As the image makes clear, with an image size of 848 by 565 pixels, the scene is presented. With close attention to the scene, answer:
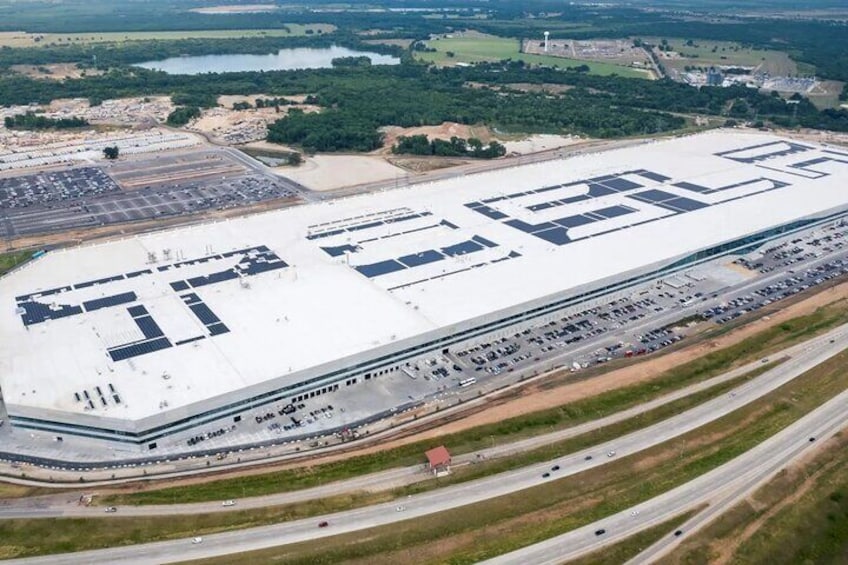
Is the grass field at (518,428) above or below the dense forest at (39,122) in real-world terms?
below

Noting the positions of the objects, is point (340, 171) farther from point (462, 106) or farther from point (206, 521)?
point (206, 521)

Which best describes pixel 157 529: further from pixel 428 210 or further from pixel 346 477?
pixel 428 210

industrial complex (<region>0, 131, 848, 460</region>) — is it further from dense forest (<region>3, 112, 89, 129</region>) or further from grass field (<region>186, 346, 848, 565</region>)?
dense forest (<region>3, 112, 89, 129</region>)

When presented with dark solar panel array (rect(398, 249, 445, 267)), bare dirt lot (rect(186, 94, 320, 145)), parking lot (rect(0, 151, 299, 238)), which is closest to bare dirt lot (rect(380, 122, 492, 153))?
bare dirt lot (rect(186, 94, 320, 145))

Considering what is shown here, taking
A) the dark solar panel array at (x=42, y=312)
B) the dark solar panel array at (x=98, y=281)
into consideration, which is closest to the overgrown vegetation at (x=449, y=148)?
the dark solar panel array at (x=98, y=281)

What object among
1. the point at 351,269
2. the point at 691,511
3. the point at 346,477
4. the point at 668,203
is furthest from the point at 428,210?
the point at 691,511

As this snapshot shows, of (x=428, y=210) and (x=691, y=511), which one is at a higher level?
(x=428, y=210)

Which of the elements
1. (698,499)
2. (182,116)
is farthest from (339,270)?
(182,116)

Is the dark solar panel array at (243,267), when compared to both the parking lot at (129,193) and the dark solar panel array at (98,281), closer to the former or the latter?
the dark solar panel array at (98,281)
